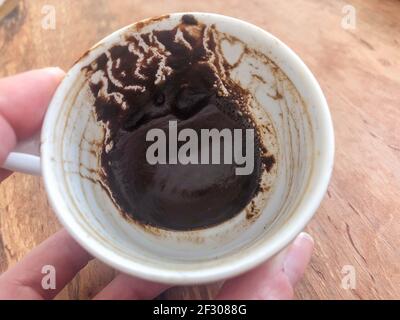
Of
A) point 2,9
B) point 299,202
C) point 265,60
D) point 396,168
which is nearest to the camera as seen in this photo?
point 299,202

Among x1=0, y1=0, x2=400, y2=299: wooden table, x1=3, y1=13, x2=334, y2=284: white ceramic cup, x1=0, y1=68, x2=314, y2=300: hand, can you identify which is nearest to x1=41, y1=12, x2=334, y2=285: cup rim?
x1=3, y1=13, x2=334, y2=284: white ceramic cup

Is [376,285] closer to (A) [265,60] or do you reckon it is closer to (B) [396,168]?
(B) [396,168]

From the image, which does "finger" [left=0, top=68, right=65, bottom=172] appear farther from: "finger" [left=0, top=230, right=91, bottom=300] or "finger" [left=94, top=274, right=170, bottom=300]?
"finger" [left=94, top=274, right=170, bottom=300]

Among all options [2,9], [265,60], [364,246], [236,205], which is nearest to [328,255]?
[364,246]

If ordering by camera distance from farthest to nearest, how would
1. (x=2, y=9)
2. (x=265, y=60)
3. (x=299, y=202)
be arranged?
(x=2, y=9), (x=265, y=60), (x=299, y=202)

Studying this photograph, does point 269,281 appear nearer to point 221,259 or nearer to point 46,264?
point 221,259

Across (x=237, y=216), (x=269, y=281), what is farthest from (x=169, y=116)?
(x=269, y=281)

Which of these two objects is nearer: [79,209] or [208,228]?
[79,209]
